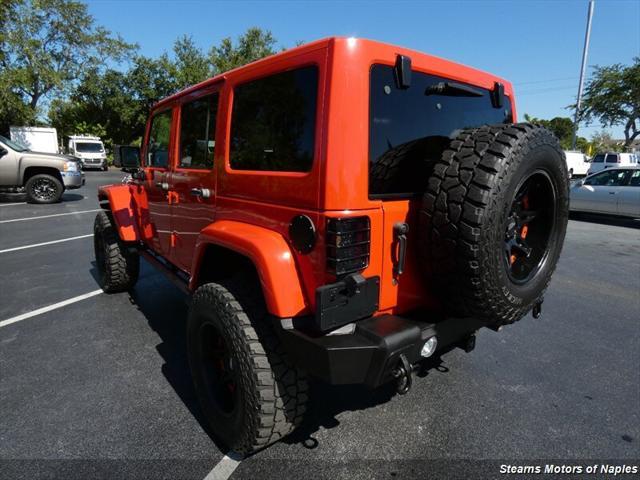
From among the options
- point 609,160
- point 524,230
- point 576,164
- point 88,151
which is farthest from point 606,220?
point 88,151

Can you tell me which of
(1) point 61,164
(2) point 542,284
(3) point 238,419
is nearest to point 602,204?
(2) point 542,284

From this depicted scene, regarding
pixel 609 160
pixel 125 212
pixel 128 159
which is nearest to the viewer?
pixel 128 159

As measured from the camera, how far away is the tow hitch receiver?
1.72 metres

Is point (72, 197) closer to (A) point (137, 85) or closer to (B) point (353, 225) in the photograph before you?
(B) point (353, 225)

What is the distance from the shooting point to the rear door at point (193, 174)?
8.21 feet

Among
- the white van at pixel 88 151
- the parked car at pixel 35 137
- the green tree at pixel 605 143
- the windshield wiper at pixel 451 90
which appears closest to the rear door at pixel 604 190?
the windshield wiper at pixel 451 90

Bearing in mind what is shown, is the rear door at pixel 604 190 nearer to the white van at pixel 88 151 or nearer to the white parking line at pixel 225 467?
the white parking line at pixel 225 467

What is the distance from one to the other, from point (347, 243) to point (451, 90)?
109cm

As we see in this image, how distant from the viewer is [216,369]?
2.31 metres

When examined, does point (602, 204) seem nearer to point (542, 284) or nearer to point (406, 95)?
point (542, 284)

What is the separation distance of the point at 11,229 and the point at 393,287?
29.5 ft

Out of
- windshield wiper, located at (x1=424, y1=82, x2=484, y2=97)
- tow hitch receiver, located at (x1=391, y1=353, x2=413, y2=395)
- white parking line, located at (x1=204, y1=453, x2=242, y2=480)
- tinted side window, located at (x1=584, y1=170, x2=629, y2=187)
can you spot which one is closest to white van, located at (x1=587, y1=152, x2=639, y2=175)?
tinted side window, located at (x1=584, y1=170, x2=629, y2=187)

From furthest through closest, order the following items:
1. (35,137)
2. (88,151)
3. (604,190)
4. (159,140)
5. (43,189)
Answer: (88,151) < (35,137) < (43,189) < (604,190) < (159,140)

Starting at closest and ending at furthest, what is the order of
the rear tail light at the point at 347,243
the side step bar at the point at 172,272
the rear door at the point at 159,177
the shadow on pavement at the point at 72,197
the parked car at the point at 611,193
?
the rear tail light at the point at 347,243 → the side step bar at the point at 172,272 → the rear door at the point at 159,177 → the parked car at the point at 611,193 → the shadow on pavement at the point at 72,197
